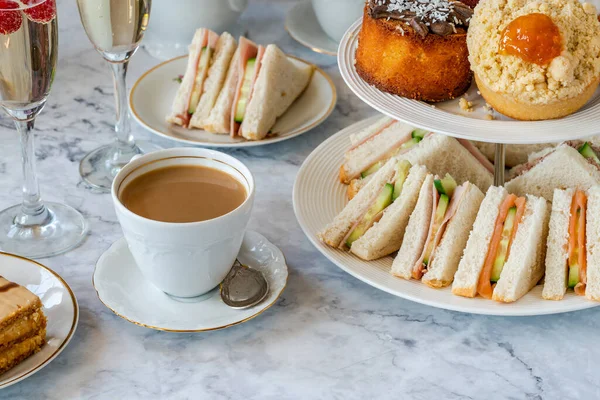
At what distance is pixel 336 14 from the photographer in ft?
9.11

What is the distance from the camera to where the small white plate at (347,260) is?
161 centimetres

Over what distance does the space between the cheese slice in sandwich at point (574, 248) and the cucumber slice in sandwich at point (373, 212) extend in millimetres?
360

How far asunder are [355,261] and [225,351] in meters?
0.35

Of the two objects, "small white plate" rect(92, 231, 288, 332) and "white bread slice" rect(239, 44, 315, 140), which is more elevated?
"white bread slice" rect(239, 44, 315, 140)

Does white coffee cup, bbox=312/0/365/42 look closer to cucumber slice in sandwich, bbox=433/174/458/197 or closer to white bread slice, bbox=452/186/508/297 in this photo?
cucumber slice in sandwich, bbox=433/174/458/197

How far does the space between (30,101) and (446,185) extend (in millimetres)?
937

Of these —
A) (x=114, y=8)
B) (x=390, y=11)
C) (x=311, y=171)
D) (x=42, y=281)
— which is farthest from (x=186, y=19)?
(x=42, y=281)

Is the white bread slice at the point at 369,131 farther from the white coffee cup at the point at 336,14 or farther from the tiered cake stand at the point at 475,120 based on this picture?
the white coffee cup at the point at 336,14

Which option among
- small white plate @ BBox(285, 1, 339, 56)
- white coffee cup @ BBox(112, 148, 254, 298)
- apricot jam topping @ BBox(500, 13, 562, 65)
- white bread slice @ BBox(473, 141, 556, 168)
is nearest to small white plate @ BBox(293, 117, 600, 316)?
white coffee cup @ BBox(112, 148, 254, 298)

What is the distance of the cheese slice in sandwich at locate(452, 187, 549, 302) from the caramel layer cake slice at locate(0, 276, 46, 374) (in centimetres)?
82

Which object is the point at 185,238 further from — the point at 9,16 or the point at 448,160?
the point at 448,160

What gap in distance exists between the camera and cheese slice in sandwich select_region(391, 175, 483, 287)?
1696 millimetres

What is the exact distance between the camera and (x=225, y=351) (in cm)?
162

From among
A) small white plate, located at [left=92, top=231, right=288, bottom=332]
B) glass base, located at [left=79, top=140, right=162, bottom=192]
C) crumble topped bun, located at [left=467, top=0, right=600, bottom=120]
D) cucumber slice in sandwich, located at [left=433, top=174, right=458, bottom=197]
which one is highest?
crumble topped bun, located at [left=467, top=0, right=600, bottom=120]
